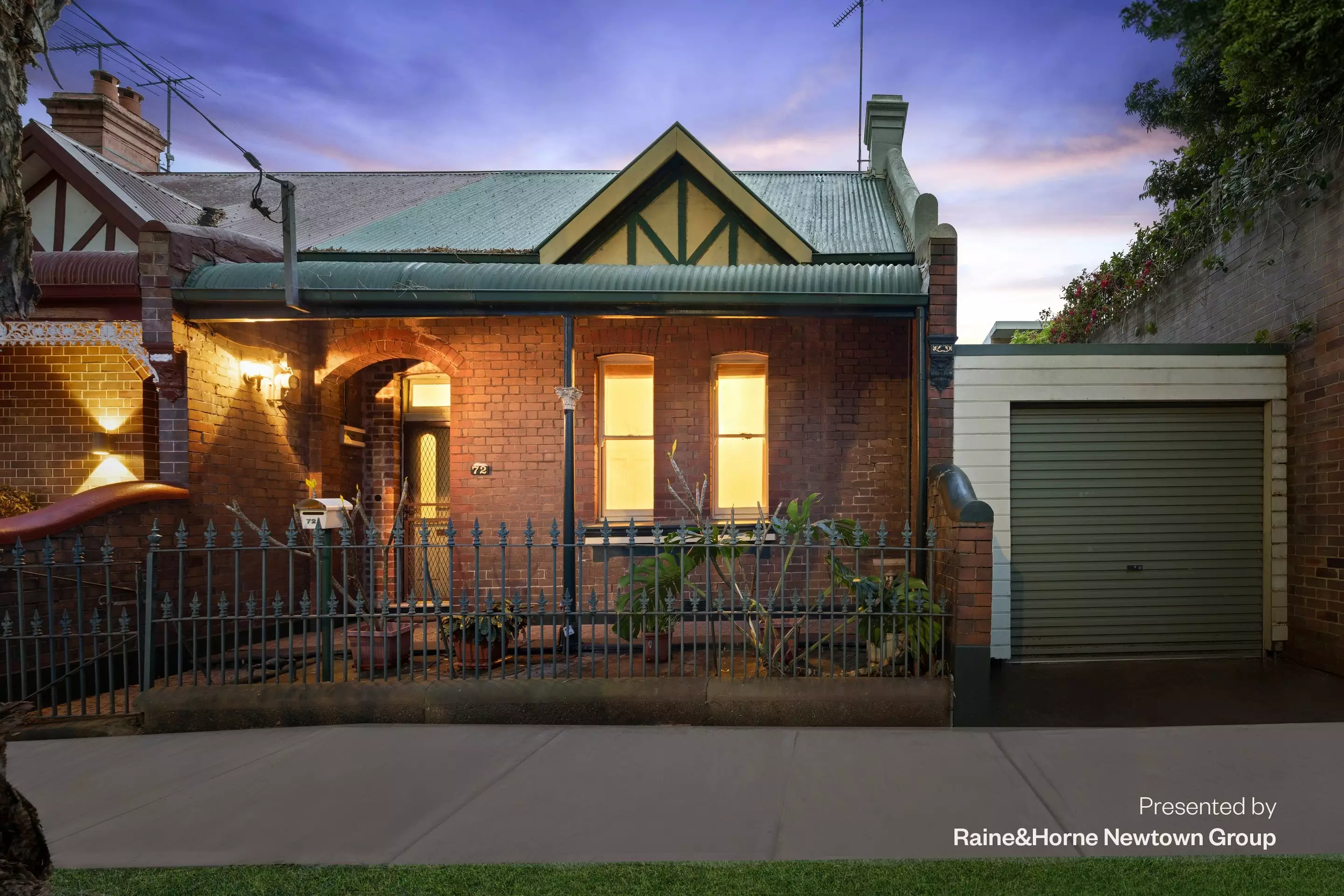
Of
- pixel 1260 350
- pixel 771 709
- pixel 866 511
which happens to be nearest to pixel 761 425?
pixel 866 511

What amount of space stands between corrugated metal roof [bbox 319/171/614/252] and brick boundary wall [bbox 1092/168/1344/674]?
26.2 feet

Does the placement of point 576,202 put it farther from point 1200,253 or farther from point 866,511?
point 1200,253

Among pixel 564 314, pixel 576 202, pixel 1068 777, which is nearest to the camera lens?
pixel 1068 777

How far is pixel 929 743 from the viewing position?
16.3 feet

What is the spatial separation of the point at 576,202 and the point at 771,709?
27.6 ft

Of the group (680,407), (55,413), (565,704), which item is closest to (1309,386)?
(680,407)

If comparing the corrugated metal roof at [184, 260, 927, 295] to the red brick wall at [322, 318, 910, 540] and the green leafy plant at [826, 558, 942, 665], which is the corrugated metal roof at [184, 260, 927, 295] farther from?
the green leafy plant at [826, 558, 942, 665]

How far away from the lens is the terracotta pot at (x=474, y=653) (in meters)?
6.26

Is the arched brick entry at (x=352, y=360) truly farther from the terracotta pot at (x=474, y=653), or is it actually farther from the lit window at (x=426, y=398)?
the terracotta pot at (x=474, y=653)

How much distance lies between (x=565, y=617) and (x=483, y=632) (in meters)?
0.68

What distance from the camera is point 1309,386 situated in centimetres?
730

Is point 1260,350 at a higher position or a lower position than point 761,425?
higher

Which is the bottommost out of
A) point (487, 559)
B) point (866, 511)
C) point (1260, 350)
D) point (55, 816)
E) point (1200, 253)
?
point (55, 816)

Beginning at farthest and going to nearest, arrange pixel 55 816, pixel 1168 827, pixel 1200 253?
pixel 1200 253 → pixel 55 816 → pixel 1168 827
